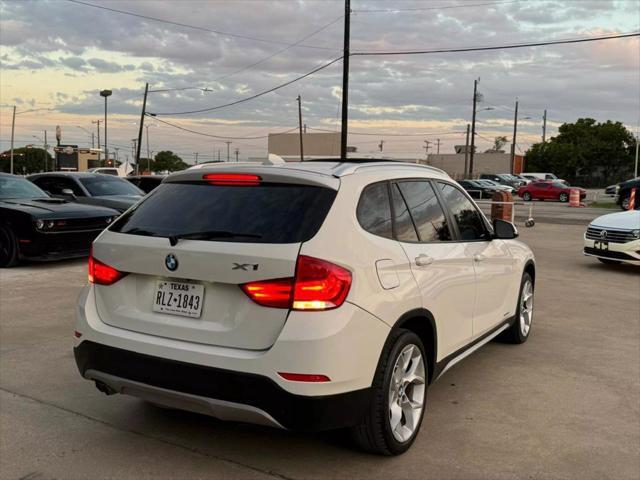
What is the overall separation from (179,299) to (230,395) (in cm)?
59

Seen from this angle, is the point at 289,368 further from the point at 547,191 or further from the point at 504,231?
the point at 547,191

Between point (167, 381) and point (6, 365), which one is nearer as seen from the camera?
point (167, 381)

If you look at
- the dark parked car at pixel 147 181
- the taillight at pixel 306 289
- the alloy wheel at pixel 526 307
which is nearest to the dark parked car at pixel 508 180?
the dark parked car at pixel 147 181

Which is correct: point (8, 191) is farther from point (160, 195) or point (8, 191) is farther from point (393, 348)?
point (393, 348)

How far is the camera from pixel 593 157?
75.1 metres

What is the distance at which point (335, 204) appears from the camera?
3.27m

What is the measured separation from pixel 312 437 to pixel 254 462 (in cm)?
45

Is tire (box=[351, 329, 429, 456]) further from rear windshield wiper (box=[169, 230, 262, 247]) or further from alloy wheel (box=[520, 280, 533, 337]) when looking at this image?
alloy wheel (box=[520, 280, 533, 337])

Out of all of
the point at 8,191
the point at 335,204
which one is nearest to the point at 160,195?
the point at 335,204

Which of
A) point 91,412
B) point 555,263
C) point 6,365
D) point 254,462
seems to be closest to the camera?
point 254,462

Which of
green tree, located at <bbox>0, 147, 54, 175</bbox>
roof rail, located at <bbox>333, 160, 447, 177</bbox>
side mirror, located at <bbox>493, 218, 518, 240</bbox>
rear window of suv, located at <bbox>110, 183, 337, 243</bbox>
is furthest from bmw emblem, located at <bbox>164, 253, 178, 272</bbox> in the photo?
green tree, located at <bbox>0, 147, 54, 175</bbox>

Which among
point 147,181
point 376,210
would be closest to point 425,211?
point 376,210

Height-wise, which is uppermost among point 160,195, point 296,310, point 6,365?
point 160,195

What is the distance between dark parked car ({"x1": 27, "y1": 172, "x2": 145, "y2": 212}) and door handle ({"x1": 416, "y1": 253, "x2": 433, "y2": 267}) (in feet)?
33.8
